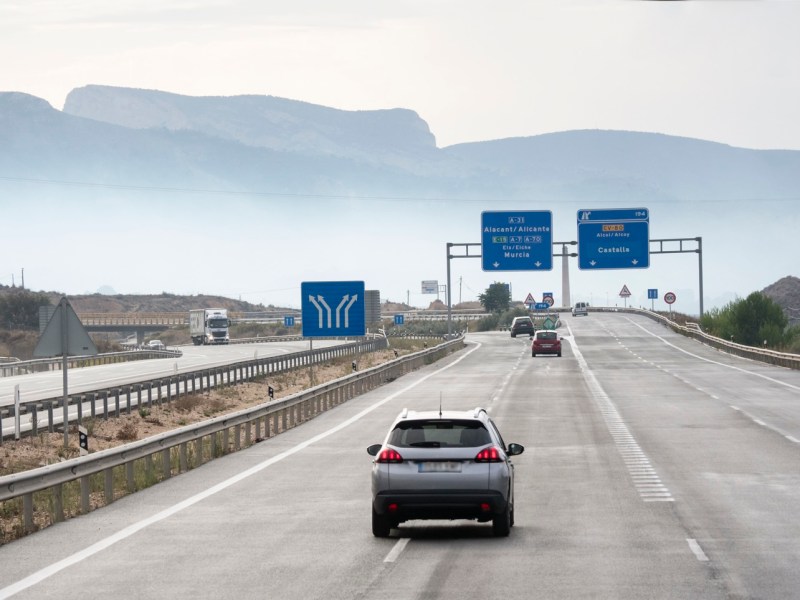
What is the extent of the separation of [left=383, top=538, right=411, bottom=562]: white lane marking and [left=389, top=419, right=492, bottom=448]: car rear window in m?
1.01

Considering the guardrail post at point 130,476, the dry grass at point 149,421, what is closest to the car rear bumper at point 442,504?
the guardrail post at point 130,476

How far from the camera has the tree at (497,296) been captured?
17388 centimetres

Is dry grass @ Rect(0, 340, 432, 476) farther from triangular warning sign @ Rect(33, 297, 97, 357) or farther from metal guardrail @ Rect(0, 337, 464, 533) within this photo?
triangular warning sign @ Rect(33, 297, 97, 357)

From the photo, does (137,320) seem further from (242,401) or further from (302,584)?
(302,584)

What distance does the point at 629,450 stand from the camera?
25.3 meters

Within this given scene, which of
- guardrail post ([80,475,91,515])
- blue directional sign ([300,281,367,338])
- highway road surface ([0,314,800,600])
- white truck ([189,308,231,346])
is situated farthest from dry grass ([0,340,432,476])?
white truck ([189,308,231,346])

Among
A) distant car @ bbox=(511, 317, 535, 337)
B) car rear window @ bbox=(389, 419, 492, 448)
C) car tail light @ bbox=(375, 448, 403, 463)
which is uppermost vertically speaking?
distant car @ bbox=(511, 317, 535, 337)

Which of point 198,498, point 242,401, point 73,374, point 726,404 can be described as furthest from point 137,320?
point 198,498

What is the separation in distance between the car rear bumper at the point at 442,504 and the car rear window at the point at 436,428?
53 centimetres

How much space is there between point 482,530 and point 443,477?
57.4 inches

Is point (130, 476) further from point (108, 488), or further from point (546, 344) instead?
point (546, 344)

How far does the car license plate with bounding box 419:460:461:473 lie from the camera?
14.2 meters

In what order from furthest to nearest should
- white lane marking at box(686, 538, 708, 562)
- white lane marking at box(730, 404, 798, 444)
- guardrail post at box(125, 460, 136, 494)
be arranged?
white lane marking at box(730, 404, 798, 444) → guardrail post at box(125, 460, 136, 494) → white lane marking at box(686, 538, 708, 562)

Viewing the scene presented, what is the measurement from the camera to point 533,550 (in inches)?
541
